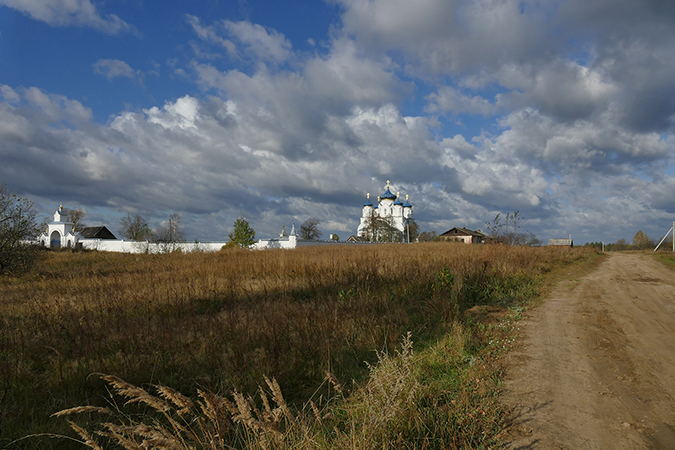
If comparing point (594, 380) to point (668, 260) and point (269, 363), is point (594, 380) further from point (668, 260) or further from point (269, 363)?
point (668, 260)

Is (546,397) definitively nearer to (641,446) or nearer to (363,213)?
(641,446)

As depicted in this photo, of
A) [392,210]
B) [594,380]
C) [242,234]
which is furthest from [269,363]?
[392,210]

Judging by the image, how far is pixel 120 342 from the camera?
4895 mm

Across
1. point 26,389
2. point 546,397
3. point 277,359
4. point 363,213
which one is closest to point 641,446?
point 546,397

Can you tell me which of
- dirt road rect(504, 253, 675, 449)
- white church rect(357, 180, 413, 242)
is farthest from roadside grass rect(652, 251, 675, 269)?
white church rect(357, 180, 413, 242)

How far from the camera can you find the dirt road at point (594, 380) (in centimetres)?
267

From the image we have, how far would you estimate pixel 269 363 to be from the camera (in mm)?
4113

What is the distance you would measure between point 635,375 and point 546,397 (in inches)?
52.5

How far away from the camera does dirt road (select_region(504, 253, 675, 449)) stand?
267cm

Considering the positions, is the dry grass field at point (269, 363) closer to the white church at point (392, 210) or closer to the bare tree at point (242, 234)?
the bare tree at point (242, 234)

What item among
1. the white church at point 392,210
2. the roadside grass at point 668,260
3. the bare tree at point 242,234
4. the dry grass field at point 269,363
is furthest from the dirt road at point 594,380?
the white church at point 392,210

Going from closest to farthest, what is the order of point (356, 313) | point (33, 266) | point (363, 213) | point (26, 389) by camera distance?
point (26, 389) < point (356, 313) < point (33, 266) < point (363, 213)

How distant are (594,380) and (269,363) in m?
3.66

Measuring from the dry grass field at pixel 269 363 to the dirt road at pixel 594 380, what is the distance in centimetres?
34
